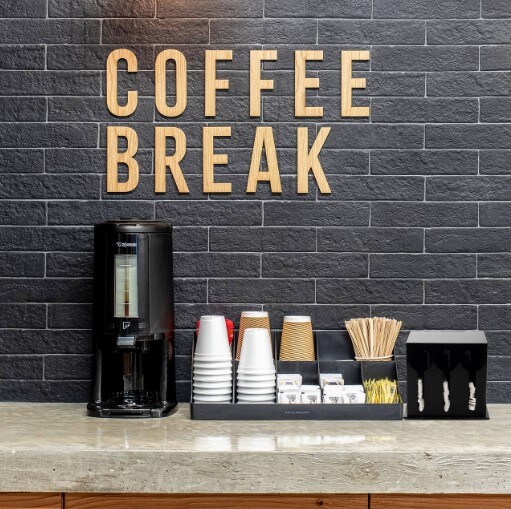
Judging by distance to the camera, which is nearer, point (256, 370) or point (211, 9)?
point (256, 370)

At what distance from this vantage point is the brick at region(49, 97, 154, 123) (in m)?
2.93

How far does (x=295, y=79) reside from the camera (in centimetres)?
292

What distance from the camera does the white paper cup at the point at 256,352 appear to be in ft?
8.48

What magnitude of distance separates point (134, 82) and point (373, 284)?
1.06 m

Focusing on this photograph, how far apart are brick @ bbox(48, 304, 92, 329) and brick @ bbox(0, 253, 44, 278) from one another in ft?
0.43

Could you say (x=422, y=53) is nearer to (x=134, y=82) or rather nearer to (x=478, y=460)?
(x=134, y=82)

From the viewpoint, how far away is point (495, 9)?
2.91 metres

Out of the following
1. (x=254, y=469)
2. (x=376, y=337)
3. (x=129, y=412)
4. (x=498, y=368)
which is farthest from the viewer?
(x=498, y=368)

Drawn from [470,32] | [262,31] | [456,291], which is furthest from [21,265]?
[470,32]

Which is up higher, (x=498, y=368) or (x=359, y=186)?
(x=359, y=186)

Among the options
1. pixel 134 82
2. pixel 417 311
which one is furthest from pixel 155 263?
pixel 417 311

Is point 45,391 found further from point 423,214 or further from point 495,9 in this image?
point 495,9

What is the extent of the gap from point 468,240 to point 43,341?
1478 mm

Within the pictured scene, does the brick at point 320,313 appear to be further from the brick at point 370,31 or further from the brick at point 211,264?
the brick at point 370,31
